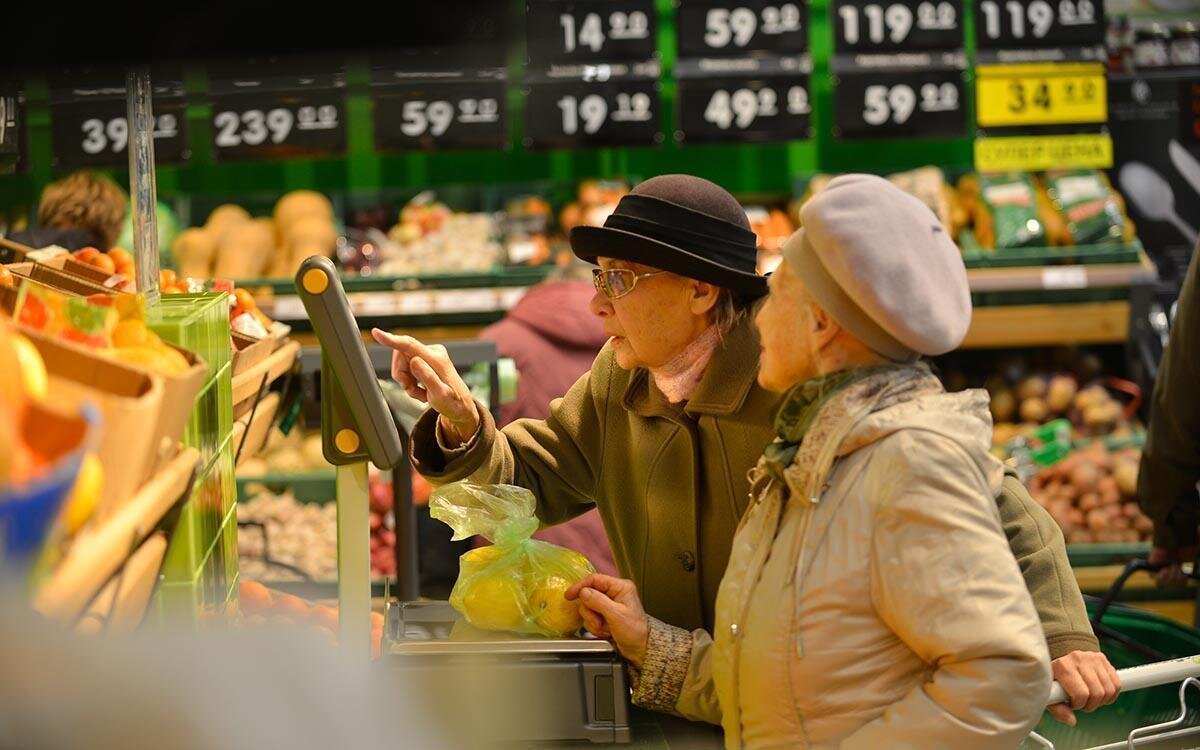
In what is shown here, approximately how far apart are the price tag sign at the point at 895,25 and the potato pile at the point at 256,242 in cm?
230

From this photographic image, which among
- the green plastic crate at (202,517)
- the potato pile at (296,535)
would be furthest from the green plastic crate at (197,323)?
the potato pile at (296,535)

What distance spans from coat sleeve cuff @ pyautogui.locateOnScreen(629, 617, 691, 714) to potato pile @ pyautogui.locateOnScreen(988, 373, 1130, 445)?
Result: 3527 millimetres

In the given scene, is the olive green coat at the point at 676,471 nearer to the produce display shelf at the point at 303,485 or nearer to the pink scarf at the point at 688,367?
the pink scarf at the point at 688,367

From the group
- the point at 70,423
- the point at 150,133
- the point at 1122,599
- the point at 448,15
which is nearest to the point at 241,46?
the point at 448,15

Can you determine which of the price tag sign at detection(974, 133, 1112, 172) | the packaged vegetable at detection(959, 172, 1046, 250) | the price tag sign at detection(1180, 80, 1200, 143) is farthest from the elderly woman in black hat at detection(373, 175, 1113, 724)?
the price tag sign at detection(1180, 80, 1200, 143)

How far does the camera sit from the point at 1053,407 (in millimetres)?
5410

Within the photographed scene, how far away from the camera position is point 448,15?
1327 millimetres

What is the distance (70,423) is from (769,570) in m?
0.96

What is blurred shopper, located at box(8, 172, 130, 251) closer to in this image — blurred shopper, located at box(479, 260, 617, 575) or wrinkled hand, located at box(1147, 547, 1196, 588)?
blurred shopper, located at box(479, 260, 617, 575)

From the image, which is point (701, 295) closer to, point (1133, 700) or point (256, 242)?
point (1133, 700)

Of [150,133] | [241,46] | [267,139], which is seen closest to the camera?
[241,46]

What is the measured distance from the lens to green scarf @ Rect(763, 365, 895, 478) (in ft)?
5.71

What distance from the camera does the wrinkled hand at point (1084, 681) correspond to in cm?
206

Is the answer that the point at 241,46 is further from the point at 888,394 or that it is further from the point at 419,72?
the point at 419,72
